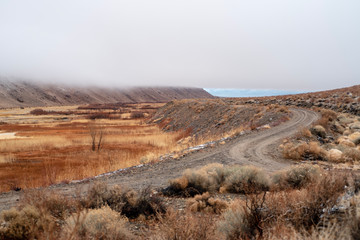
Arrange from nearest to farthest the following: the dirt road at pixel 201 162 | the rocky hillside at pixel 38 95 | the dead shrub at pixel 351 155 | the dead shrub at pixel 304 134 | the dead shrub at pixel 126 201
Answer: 1. the dead shrub at pixel 126 201
2. the dirt road at pixel 201 162
3. the dead shrub at pixel 351 155
4. the dead shrub at pixel 304 134
5. the rocky hillside at pixel 38 95

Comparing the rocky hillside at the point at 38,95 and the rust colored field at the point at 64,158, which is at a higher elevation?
the rocky hillside at the point at 38,95

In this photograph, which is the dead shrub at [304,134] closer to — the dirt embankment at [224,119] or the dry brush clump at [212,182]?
the dirt embankment at [224,119]

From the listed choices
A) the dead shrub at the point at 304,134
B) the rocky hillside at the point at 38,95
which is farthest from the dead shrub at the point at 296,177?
the rocky hillside at the point at 38,95

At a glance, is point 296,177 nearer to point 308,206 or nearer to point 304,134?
point 308,206

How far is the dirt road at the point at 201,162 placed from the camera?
9292 mm

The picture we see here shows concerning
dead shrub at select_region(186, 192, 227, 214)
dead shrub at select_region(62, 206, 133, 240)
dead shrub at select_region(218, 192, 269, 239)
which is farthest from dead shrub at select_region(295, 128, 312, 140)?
dead shrub at select_region(62, 206, 133, 240)

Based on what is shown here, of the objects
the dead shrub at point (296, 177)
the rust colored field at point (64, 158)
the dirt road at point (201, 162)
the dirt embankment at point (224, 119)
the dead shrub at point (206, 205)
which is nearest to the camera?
the dead shrub at point (206, 205)

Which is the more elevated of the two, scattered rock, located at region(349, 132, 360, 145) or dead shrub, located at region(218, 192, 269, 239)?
dead shrub, located at region(218, 192, 269, 239)

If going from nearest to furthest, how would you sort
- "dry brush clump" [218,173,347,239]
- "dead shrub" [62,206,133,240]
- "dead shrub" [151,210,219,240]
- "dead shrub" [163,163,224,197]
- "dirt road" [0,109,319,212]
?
"dead shrub" [151,210,219,240] < "dry brush clump" [218,173,347,239] < "dead shrub" [62,206,133,240] < "dead shrub" [163,163,224,197] < "dirt road" [0,109,319,212]

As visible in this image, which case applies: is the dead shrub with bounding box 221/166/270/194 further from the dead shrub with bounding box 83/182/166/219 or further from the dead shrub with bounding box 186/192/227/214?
the dead shrub with bounding box 83/182/166/219

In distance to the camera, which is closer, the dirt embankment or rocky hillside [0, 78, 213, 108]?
the dirt embankment

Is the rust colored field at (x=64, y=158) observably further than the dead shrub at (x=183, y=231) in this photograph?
A: Yes

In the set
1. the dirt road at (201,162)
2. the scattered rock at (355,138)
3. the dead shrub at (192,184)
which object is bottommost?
the dirt road at (201,162)

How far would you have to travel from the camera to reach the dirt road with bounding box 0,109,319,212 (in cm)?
929
